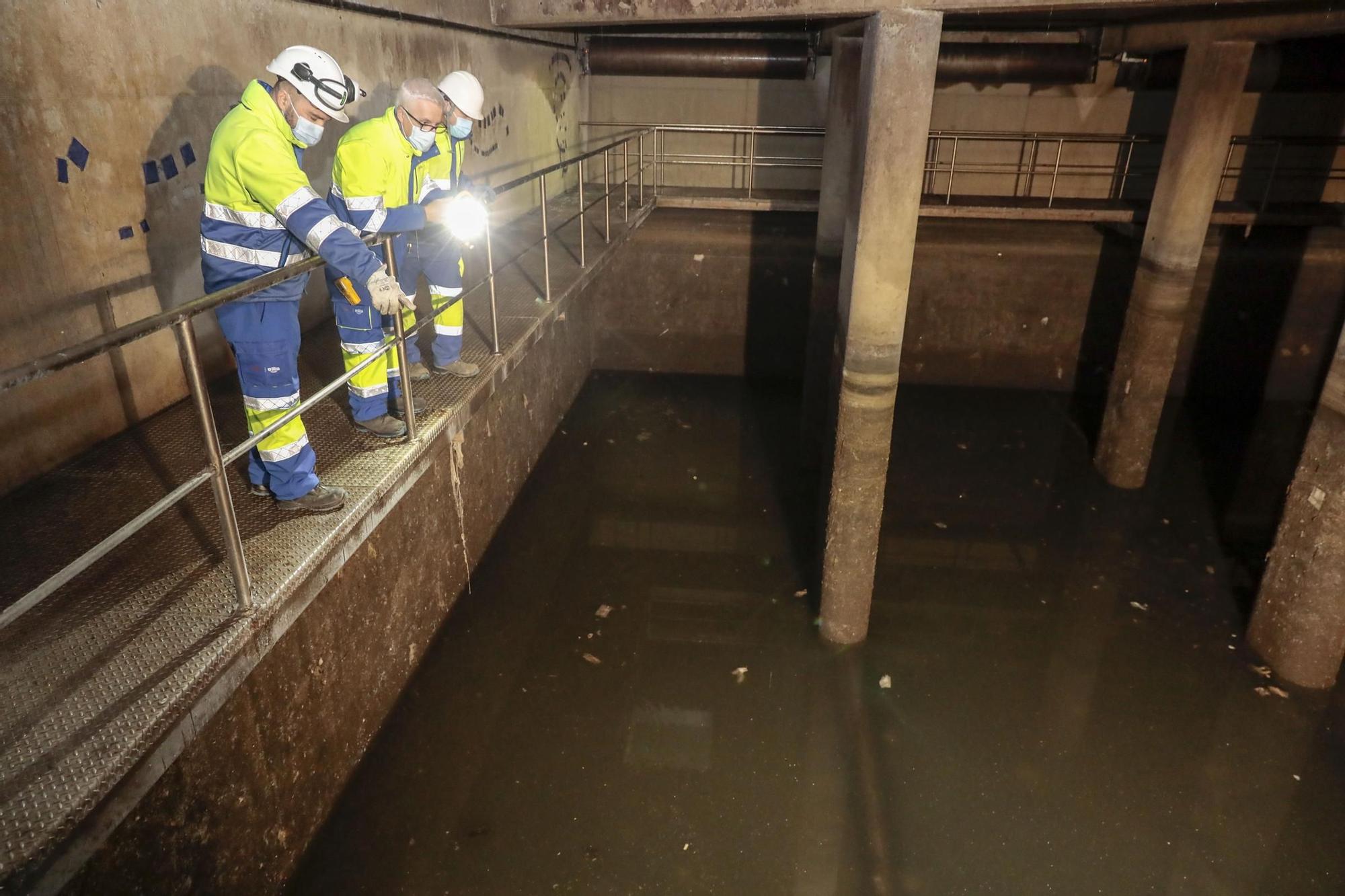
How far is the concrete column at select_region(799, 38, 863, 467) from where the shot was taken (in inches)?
279

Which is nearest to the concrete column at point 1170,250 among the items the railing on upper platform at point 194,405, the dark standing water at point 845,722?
the dark standing water at point 845,722

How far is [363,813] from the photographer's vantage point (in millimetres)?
4559

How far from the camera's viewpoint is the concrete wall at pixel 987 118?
1055 cm

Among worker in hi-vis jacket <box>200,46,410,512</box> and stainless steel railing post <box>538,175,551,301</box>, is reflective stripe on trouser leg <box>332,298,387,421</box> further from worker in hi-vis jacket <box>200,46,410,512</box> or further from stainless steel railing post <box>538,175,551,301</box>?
stainless steel railing post <box>538,175,551,301</box>

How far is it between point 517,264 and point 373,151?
335 cm

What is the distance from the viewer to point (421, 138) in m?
4.09

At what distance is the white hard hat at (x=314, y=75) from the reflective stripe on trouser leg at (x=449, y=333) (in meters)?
1.48

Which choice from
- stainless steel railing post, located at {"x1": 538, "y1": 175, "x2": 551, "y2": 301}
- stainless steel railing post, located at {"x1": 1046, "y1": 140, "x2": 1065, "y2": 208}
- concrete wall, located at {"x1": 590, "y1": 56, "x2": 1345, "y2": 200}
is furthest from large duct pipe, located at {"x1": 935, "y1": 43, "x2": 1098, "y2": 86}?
stainless steel railing post, located at {"x1": 538, "y1": 175, "x2": 551, "y2": 301}

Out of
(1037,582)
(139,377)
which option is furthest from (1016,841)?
(139,377)

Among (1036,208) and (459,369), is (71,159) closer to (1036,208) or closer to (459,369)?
(459,369)

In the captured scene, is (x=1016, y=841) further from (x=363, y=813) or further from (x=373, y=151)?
(x=373, y=151)

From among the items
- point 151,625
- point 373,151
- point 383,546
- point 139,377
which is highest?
→ point 373,151

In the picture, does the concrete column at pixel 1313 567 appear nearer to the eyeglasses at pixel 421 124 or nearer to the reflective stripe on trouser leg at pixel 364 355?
the eyeglasses at pixel 421 124

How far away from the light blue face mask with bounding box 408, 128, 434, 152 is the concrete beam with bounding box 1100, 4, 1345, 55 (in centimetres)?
636
